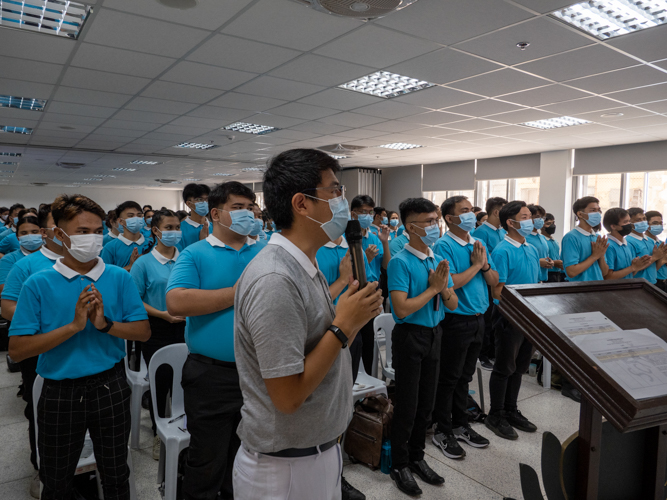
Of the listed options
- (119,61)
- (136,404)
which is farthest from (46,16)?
(136,404)

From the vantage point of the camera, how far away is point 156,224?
3.17 metres

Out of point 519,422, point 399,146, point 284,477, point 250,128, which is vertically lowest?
point 519,422

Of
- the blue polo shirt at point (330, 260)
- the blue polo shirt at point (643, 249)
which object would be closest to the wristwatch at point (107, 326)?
the blue polo shirt at point (330, 260)

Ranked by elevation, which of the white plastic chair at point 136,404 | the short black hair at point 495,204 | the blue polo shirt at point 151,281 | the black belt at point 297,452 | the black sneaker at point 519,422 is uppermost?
the short black hair at point 495,204

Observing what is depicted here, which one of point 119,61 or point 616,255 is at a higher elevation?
point 119,61

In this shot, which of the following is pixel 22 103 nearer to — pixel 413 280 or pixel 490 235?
pixel 413 280

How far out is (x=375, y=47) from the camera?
3.76 metres

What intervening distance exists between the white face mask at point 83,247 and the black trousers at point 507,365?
261 cm

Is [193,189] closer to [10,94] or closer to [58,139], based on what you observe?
[10,94]

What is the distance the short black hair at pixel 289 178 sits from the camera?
3.62 feet

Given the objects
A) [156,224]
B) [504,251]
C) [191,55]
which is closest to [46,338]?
[156,224]

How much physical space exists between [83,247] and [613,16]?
3.87 metres

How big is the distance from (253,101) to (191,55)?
5.34 feet

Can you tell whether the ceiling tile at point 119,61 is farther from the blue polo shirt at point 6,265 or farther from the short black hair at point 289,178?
the short black hair at point 289,178
